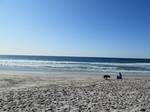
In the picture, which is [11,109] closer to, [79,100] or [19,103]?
[19,103]

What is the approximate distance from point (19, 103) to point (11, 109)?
815 millimetres

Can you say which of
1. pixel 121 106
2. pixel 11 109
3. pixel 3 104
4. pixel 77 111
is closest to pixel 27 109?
pixel 11 109

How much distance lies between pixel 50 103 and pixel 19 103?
110 cm

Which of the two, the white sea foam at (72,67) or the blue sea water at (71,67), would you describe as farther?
the white sea foam at (72,67)

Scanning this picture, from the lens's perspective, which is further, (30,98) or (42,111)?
(30,98)

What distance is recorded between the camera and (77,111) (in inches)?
284

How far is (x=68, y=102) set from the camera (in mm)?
8531

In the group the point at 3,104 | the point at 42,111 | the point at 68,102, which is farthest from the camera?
the point at 68,102

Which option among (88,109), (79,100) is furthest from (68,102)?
(88,109)

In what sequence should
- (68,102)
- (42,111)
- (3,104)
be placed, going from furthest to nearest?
(68,102), (3,104), (42,111)

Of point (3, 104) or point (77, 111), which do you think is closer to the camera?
point (77, 111)

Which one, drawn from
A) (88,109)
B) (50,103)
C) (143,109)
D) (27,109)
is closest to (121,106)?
(143,109)

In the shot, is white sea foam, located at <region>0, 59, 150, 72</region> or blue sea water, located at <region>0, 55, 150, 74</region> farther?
white sea foam, located at <region>0, 59, 150, 72</region>

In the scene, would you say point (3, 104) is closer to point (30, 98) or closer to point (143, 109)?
point (30, 98)
